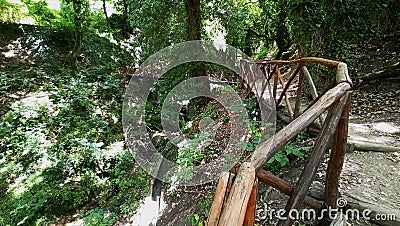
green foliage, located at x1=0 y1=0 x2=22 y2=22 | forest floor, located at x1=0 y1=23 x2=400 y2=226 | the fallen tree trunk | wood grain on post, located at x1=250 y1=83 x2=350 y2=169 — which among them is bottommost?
forest floor, located at x1=0 y1=23 x2=400 y2=226

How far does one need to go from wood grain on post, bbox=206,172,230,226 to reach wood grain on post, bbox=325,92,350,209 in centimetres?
106

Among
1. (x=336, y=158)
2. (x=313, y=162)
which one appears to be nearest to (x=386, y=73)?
(x=336, y=158)

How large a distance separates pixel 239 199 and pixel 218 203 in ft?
0.26

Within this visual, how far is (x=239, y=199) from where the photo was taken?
34.4 inches

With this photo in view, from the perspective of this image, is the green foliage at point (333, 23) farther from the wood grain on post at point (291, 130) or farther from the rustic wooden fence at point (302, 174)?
the wood grain on post at point (291, 130)

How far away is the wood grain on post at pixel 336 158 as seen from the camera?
1.67 metres

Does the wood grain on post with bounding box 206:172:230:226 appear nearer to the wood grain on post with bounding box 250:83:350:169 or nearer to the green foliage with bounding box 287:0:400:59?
the wood grain on post with bounding box 250:83:350:169

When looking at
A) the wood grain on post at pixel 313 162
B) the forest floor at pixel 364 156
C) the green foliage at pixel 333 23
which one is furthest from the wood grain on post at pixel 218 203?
the green foliage at pixel 333 23

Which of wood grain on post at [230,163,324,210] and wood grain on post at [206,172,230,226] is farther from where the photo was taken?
wood grain on post at [230,163,324,210]

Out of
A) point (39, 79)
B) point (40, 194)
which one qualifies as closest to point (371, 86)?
point (40, 194)

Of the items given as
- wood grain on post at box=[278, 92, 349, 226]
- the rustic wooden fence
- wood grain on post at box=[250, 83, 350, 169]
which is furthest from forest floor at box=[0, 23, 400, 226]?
wood grain on post at box=[250, 83, 350, 169]

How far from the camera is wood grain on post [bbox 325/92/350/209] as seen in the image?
1670 mm

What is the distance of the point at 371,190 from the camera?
2119 mm

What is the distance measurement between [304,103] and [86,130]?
14.0 ft
